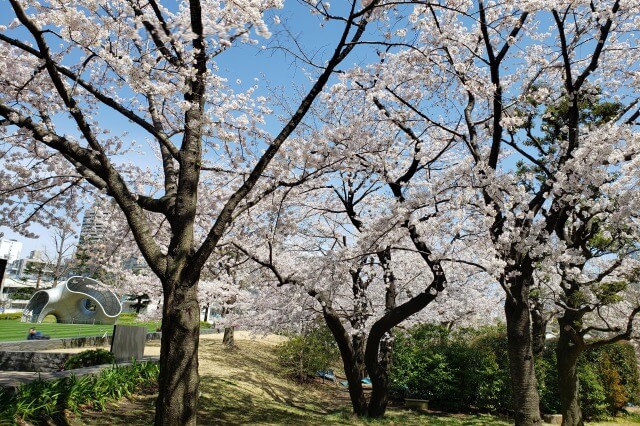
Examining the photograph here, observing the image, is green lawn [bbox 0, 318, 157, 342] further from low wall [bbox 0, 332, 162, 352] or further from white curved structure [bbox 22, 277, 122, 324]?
low wall [bbox 0, 332, 162, 352]

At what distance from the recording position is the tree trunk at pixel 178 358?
15.3 ft

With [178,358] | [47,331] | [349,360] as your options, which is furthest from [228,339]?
[178,358]

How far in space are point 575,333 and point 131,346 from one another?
10.7 m

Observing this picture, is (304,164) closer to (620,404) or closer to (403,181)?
(403,181)

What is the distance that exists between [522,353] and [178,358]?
5.15 metres

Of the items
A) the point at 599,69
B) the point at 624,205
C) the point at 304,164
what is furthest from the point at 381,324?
the point at 599,69

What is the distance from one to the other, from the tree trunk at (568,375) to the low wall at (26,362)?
12.4 meters

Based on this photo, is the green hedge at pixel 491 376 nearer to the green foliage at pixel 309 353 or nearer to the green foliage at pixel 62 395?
the green foliage at pixel 309 353

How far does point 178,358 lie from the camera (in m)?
4.74

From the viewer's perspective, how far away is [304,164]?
24.1 ft

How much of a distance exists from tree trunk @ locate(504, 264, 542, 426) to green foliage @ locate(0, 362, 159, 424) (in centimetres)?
667

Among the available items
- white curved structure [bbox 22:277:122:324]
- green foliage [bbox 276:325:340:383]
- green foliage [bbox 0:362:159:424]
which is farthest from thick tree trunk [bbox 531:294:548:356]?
white curved structure [bbox 22:277:122:324]

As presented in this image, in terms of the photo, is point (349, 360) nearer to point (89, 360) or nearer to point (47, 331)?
point (89, 360)

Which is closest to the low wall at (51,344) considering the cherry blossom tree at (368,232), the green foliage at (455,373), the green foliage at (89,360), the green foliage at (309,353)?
the green foliage at (89,360)
